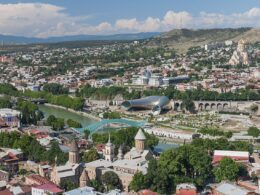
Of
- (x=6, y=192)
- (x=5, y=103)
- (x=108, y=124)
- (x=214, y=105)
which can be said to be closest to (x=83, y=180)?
(x=6, y=192)

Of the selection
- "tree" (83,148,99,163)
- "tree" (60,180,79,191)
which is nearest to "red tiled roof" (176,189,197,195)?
"tree" (60,180,79,191)

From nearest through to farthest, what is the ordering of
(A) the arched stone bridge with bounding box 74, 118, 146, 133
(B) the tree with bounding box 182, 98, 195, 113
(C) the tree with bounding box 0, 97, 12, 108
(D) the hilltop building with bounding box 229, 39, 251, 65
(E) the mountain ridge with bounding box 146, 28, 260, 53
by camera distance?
(A) the arched stone bridge with bounding box 74, 118, 146, 133 → (C) the tree with bounding box 0, 97, 12, 108 → (B) the tree with bounding box 182, 98, 195, 113 → (D) the hilltop building with bounding box 229, 39, 251, 65 → (E) the mountain ridge with bounding box 146, 28, 260, 53

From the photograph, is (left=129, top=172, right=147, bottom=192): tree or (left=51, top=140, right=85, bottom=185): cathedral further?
(left=51, top=140, right=85, bottom=185): cathedral

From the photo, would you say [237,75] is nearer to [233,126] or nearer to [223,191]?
[233,126]

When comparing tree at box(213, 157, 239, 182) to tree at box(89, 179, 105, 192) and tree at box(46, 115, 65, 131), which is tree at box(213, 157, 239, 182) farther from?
tree at box(46, 115, 65, 131)

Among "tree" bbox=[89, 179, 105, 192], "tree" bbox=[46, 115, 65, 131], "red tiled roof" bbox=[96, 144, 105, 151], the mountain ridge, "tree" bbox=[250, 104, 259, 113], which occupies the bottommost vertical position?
"tree" bbox=[250, 104, 259, 113]
